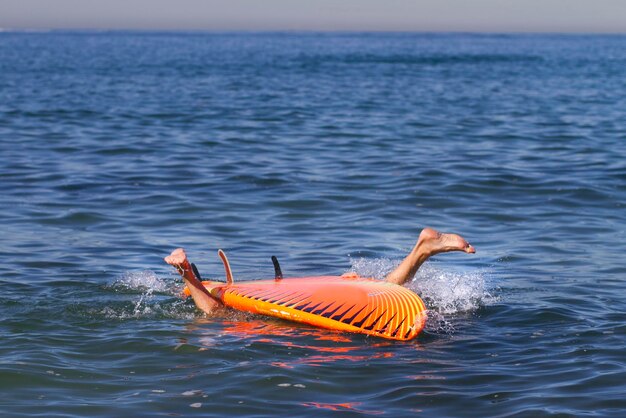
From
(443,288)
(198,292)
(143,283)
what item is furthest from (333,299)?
(143,283)

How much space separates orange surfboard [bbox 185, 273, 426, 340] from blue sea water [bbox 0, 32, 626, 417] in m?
0.12

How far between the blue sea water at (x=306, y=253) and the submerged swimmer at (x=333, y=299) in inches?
5.6

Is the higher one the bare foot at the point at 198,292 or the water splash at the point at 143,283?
the bare foot at the point at 198,292

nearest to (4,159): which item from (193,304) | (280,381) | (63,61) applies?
(193,304)

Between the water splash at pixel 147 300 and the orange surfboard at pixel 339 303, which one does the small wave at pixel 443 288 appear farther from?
the water splash at pixel 147 300

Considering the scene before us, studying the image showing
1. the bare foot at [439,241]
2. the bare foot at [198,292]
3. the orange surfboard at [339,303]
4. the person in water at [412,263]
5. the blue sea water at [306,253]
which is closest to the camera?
the blue sea water at [306,253]

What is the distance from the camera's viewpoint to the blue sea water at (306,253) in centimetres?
712

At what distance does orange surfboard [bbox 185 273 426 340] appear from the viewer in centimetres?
816

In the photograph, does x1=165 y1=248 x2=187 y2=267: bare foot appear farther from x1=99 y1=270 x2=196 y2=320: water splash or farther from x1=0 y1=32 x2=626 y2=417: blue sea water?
x1=99 y1=270 x2=196 y2=320: water splash

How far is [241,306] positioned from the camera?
343 inches

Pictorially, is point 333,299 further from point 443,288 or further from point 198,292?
point 443,288

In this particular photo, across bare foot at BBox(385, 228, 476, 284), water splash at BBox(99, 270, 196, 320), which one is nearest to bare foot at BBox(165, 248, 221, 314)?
water splash at BBox(99, 270, 196, 320)

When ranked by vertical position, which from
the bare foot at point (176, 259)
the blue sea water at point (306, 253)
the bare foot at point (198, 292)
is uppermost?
the bare foot at point (176, 259)

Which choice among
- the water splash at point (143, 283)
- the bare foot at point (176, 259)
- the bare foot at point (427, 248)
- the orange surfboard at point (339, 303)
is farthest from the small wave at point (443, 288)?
the bare foot at point (176, 259)
